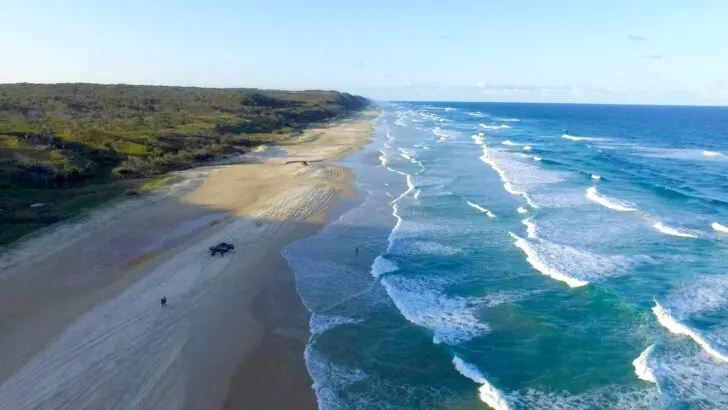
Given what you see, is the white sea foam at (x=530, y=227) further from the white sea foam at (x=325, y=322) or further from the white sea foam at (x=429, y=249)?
the white sea foam at (x=325, y=322)

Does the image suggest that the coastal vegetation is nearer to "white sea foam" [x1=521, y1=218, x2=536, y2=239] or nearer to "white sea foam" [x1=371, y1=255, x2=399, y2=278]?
"white sea foam" [x1=371, y1=255, x2=399, y2=278]

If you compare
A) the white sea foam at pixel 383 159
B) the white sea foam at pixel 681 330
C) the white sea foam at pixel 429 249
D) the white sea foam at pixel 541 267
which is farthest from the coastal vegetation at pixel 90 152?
the white sea foam at pixel 681 330

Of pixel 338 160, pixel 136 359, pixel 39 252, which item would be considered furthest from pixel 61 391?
pixel 338 160

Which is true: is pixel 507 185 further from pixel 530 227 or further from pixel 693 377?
pixel 693 377

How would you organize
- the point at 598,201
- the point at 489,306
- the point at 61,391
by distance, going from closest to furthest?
the point at 61,391
the point at 489,306
the point at 598,201

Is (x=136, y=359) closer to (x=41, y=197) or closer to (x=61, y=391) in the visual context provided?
(x=61, y=391)

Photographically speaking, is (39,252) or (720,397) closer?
(720,397)

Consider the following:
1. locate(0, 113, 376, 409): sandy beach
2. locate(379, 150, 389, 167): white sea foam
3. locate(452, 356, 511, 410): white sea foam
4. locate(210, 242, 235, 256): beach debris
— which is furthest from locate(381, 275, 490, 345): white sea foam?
locate(379, 150, 389, 167): white sea foam
